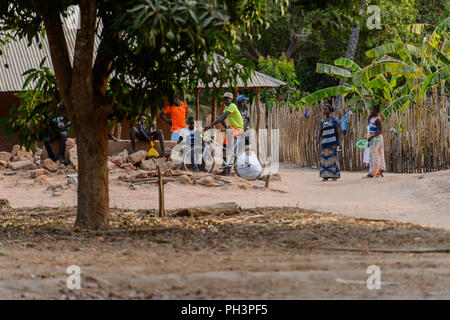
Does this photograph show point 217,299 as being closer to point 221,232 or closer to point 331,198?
point 221,232

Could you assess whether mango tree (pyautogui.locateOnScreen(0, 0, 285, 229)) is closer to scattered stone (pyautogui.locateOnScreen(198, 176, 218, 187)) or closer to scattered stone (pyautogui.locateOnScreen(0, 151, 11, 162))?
scattered stone (pyautogui.locateOnScreen(198, 176, 218, 187))

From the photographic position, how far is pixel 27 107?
8.73 meters

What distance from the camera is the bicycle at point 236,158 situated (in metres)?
14.0

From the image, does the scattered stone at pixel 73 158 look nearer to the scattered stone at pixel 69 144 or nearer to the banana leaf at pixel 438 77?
the scattered stone at pixel 69 144

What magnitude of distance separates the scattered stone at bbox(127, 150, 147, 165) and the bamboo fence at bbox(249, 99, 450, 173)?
6182 millimetres

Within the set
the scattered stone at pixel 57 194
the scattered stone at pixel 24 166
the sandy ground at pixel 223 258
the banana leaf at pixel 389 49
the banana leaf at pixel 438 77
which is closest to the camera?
the sandy ground at pixel 223 258

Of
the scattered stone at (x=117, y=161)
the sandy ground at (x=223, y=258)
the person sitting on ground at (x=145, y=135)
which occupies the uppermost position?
the person sitting on ground at (x=145, y=135)

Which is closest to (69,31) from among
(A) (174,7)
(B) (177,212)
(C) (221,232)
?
(B) (177,212)

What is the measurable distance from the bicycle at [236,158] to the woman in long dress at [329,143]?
171 cm

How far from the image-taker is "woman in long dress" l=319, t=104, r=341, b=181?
48.6 feet

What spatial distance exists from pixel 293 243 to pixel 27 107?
12.6 feet

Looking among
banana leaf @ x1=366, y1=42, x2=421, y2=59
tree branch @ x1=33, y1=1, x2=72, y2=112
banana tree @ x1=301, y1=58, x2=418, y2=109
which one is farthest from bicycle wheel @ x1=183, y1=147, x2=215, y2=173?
tree branch @ x1=33, y1=1, x2=72, y2=112

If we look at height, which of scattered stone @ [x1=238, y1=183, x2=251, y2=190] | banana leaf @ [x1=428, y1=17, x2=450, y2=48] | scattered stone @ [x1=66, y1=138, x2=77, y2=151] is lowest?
scattered stone @ [x1=238, y1=183, x2=251, y2=190]

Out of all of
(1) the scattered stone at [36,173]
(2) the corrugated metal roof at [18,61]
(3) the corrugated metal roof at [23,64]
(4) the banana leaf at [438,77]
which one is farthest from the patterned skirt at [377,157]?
(2) the corrugated metal roof at [18,61]
